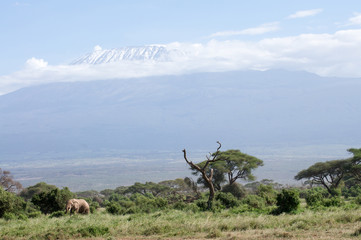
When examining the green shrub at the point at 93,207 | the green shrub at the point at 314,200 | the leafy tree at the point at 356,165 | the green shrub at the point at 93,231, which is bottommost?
the green shrub at the point at 93,207

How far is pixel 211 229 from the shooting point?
46.2ft

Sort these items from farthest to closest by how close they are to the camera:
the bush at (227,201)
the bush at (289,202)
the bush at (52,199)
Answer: the bush at (52,199) → the bush at (227,201) → the bush at (289,202)

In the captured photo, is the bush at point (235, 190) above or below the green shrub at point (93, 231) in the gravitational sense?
below

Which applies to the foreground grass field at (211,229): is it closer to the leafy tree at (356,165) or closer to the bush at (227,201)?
the bush at (227,201)

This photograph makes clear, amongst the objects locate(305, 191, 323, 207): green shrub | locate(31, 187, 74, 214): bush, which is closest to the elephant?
locate(31, 187, 74, 214): bush

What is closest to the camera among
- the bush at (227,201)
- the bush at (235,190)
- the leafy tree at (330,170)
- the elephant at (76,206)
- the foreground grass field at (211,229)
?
the foreground grass field at (211,229)

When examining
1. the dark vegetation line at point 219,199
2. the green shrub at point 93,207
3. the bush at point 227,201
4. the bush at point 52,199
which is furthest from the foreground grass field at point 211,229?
the bush at point 52,199

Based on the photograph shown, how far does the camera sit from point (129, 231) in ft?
47.5

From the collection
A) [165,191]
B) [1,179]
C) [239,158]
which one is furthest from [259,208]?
[1,179]

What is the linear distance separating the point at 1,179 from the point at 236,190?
2899 cm

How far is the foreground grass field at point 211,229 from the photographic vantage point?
13195mm

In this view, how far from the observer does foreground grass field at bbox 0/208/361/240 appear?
520 inches

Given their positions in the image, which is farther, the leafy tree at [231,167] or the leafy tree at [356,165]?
the leafy tree at [231,167]

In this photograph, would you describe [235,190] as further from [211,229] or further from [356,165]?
[211,229]
